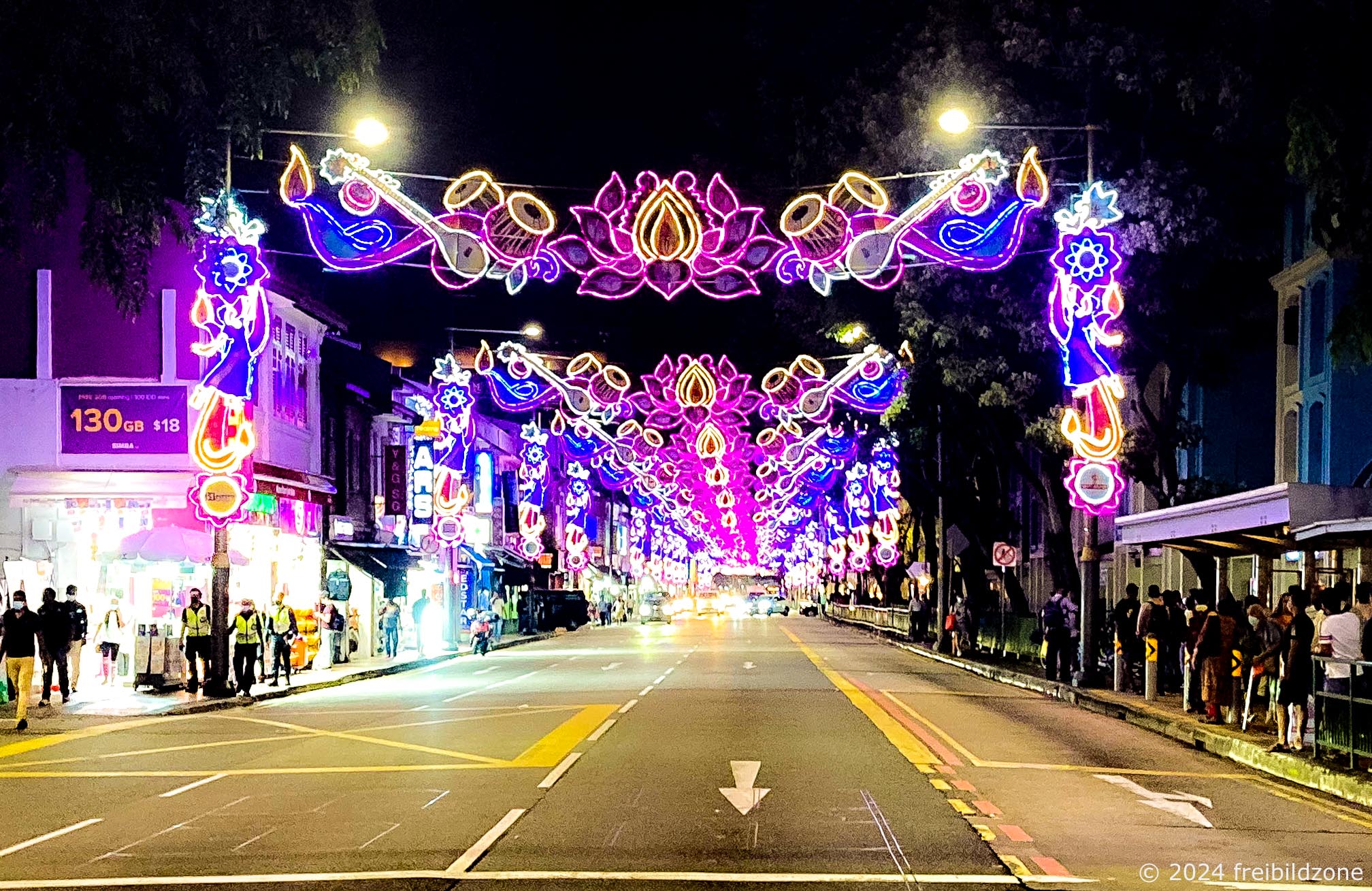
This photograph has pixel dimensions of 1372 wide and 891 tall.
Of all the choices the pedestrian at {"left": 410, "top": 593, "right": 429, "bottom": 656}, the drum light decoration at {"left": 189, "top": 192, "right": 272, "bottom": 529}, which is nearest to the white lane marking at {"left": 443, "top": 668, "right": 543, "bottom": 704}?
the drum light decoration at {"left": 189, "top": 192, "right": 272, "bottom": 529}

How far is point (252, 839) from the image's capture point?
41.9ft

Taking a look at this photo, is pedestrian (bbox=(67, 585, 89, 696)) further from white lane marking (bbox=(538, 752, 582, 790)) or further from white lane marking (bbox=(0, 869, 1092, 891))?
white lane marking (bbox=(0, 869, 1092, 891))

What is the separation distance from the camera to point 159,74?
15.8 metres

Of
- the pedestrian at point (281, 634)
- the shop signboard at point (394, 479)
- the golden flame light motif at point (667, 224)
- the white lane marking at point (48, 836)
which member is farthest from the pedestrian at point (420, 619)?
the white lane marking at point (48, 836)

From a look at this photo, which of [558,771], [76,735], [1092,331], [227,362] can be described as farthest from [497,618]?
[558,771]

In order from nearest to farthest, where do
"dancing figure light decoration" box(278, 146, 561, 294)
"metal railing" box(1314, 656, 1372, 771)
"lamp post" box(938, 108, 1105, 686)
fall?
"metal railing" box(1314, 656, 1372, 771)
"dancing figure light decoration" box(278, 146, 561, 294)
"lamp post" box(938, 108, 1105, 686)

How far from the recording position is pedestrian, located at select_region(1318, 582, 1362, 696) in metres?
18.5

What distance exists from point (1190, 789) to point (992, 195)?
1338 centimetres

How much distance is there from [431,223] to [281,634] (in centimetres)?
1113

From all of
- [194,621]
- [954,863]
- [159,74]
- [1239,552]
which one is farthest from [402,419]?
[954,863]

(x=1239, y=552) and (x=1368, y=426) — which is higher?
(x=1368, y=426)

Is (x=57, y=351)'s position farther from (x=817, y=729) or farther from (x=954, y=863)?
(x=954, y=863)

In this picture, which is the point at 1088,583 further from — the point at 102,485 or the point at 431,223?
the point at 102,485

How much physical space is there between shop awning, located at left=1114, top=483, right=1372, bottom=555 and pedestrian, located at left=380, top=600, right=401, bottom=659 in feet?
77.4
